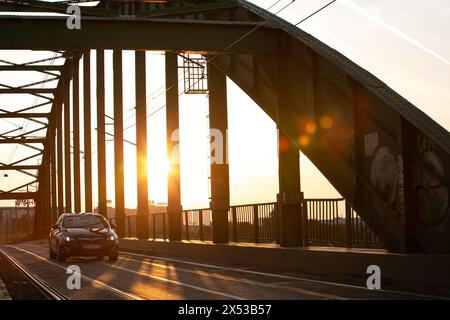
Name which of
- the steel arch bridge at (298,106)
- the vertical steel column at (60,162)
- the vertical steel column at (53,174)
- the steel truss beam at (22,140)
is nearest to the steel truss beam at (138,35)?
the steel arch bridge at (298,106)

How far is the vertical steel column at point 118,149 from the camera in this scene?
128ft

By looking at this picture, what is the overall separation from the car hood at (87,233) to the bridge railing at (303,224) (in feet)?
12.4

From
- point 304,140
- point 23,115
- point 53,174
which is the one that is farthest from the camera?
point 53,174

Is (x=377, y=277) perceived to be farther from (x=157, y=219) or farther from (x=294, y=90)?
(x=157, y=219)

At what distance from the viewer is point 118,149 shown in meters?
39.4

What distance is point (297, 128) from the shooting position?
19984 millimetres

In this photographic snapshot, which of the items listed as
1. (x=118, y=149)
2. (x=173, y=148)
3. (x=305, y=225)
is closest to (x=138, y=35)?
(x=305, y=225)

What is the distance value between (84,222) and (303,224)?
28.5 feet

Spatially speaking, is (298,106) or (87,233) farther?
(87,233)

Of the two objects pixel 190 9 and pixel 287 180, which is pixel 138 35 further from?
pixel 287 180

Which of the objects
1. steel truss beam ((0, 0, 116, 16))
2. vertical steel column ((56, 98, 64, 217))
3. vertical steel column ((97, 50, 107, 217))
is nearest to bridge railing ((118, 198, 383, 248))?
steel truss beam ((0, 0, 116, 16))

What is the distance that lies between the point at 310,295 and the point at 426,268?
2058 mm

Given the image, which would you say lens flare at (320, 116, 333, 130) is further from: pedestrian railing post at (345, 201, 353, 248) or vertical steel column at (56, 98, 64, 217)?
vertical steel column at (56, 98, 64, 217)

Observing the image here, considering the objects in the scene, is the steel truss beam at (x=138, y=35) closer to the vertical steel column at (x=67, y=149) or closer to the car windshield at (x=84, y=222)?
the car windshield at (x=84, y=222)
